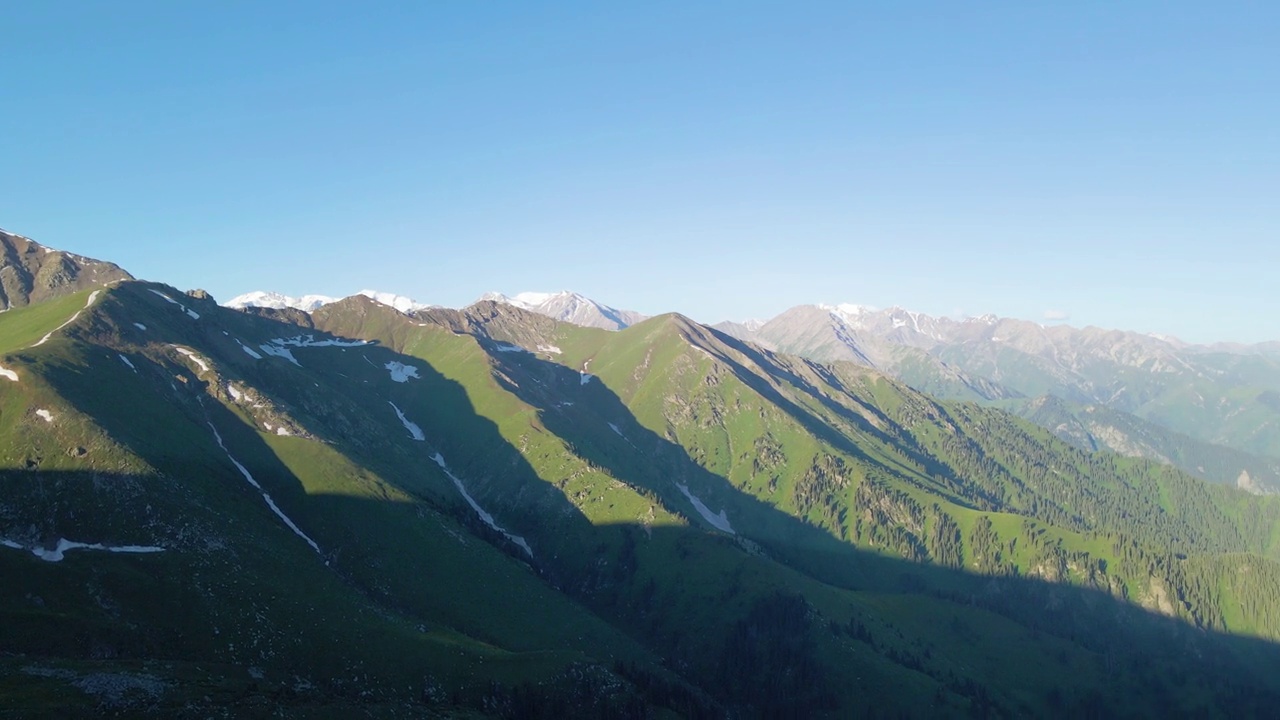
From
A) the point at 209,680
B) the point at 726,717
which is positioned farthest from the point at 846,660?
the point at 209,680

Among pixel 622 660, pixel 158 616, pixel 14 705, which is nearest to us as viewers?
pixel 14 705

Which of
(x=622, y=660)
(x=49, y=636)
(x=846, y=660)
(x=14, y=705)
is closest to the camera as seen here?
(x=14, y=705)

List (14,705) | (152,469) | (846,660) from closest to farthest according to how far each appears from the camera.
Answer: (14,705)
(152,469)
(846,660)

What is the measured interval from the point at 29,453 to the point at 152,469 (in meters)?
23.8

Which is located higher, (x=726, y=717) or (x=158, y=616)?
(x=158, y=616)

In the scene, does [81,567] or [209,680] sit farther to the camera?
[81,567]

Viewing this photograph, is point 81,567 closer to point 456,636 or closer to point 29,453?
point 29,453

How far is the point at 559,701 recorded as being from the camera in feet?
454

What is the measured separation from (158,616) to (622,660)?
10173 centimetres

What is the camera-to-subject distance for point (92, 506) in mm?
148250

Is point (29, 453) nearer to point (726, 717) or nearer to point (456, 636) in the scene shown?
point (456, 636)

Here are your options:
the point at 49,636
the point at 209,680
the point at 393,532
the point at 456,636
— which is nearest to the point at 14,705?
the point at 209,680

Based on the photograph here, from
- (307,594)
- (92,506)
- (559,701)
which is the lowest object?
(559,701)

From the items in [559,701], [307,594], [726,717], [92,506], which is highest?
[92,506]
